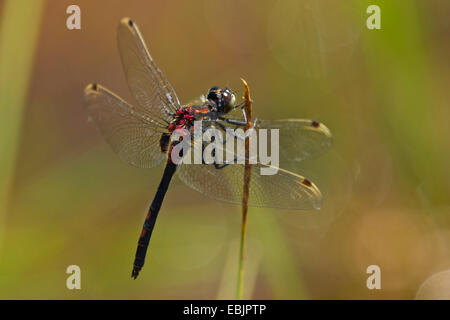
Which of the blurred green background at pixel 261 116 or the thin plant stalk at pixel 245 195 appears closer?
the thin plant stalk at pixel 245 195

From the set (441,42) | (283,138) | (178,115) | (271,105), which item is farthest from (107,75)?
(441,42)

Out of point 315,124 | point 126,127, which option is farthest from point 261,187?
point 126,127

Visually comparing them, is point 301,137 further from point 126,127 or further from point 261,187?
point 126,127

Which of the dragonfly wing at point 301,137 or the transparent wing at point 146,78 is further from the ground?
the transparent wing at point 146,78

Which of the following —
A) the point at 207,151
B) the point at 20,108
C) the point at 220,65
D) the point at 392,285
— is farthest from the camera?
the point at 220,65

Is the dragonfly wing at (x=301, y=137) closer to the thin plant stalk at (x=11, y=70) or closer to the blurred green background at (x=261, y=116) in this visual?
the blurred green background at (x=261, y=116)

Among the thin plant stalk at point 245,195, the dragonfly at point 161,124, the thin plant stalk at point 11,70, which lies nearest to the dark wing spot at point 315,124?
the dragonfly at point 161,124

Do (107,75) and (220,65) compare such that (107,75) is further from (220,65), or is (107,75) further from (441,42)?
(441,42)
